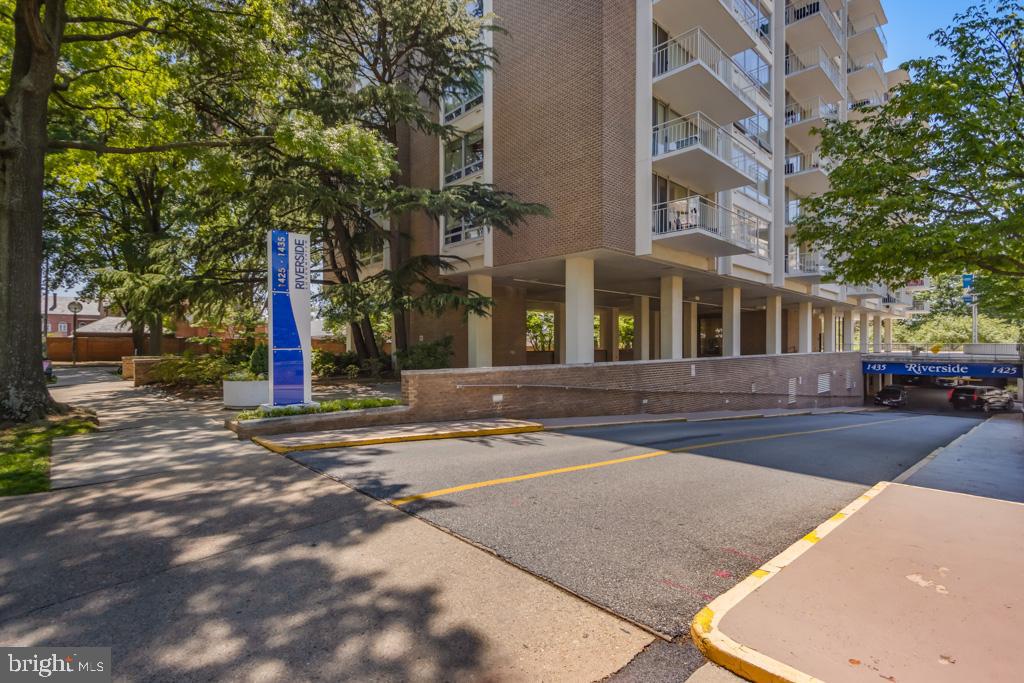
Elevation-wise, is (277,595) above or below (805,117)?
below

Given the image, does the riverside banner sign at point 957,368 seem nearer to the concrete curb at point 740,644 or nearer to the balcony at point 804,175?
the balcony at point 804,175

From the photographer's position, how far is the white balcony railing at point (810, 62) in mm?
25484

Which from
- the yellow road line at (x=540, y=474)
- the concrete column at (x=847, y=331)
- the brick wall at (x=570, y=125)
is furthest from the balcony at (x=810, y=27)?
the yellow road line at (x=540, y=474)

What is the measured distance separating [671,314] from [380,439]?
1371cm

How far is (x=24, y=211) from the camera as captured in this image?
360 inches

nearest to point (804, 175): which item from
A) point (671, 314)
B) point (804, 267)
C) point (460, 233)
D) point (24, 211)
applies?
point (804, 267)

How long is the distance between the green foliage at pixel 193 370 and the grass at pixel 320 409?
A: 24.0 ft

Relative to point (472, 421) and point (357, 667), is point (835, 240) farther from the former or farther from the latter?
point (357, 667)

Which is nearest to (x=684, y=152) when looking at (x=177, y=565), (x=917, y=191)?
(x=917, y=191)

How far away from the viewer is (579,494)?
584 centimetres

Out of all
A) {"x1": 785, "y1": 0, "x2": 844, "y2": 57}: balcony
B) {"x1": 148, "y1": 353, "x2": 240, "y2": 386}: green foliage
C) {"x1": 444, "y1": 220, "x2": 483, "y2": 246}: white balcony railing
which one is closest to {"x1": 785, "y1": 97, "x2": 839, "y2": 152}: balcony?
{"x1": 785, "y1": 0, "x2": 844, "y2": 57}: balcony

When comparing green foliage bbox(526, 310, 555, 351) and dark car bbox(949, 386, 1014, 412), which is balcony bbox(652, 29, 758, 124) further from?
dark car bbox(949, 386, 1014, 412)

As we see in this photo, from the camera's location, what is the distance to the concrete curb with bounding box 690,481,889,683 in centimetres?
253

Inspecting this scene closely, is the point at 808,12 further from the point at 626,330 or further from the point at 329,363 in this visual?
the point at 329,363
